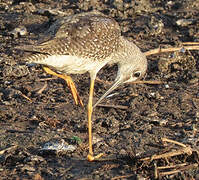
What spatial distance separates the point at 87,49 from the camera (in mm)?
7062

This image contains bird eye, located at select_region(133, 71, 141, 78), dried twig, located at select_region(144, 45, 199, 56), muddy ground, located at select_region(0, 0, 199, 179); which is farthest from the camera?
dried twig, located at select_region(144, 45, 199, 56)

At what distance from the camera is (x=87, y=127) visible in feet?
23.6

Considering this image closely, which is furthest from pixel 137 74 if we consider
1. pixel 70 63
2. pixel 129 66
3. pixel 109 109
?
pixel 70 63

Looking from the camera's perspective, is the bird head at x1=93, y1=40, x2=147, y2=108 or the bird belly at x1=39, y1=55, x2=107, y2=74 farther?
the bird head at x1=93, y1=40, x2=147, y2=108

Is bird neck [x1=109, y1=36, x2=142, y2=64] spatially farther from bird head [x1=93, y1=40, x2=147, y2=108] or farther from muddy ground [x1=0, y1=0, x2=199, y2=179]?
muddy ground [x1=0, y1=0, x2=199, y2=179]

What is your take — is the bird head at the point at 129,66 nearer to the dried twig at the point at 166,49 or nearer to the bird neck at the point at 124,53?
the bird neck at the point at 124,53

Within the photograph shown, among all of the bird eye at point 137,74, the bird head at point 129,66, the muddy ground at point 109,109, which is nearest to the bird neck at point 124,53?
the bird head at point 129,66

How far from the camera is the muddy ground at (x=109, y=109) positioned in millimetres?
6074

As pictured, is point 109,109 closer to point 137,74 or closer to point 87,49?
point 137,74

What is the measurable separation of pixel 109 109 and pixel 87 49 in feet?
4.45

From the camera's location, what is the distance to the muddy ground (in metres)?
6.07

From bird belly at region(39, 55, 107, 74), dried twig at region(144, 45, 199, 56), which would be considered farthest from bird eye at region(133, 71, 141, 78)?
dried twig at region(144, 45, 199, 56)

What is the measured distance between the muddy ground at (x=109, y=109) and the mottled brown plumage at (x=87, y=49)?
0.39 meters

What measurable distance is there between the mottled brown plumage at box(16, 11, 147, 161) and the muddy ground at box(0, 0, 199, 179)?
1.29ft
